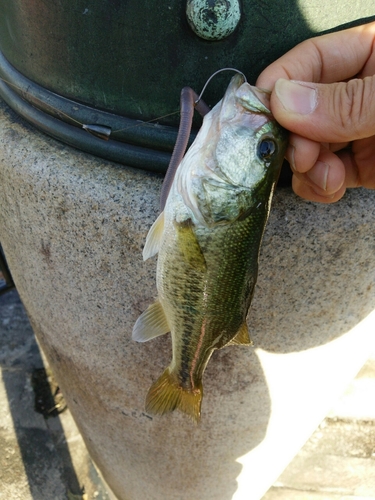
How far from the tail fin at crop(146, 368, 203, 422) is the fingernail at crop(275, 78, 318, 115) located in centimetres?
84

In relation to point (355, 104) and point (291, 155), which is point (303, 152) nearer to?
point (291, 155)

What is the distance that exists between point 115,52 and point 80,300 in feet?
2.63

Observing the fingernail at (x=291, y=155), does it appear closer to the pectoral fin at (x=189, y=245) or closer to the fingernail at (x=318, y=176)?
the fingernail at (x=318, y=176)

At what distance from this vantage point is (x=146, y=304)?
144 centimetres

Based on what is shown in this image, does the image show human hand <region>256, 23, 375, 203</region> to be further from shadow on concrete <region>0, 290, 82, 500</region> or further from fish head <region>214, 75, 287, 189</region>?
shadow on concrete <region>0, 290, 82, 500</region>

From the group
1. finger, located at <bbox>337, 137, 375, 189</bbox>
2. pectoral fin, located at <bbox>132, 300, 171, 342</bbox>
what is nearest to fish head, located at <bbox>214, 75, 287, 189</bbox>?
finger, located at <bbox>337, 137, 375, 189</bbox>

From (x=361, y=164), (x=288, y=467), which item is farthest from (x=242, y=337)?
(x=288, y=467)

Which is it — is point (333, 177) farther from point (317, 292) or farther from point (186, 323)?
point (186, 323)

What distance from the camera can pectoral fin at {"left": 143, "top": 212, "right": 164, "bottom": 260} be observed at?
1.16m

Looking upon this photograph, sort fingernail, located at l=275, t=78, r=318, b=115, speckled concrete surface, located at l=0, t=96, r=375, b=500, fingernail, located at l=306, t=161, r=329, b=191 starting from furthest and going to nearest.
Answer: speckled concrete surface, located at l=0, t=96, r=375, b=500 < fingernail, located at l=306, t=161, r=329, b=191 < fingernail, located at l=275, t=78, r=318, b=115

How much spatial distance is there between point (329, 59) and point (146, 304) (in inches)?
35.0

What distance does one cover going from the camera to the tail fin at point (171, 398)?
138 centimetres

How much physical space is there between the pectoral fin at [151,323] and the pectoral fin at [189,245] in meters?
0.22

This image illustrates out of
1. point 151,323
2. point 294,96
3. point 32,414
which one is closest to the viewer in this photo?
point 294,96
